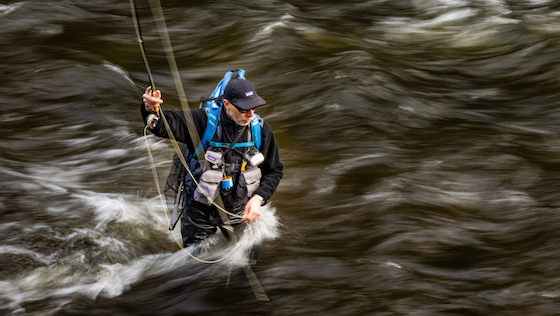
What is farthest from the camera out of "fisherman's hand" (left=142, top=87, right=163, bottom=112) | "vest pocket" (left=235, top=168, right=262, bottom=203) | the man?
"vest pocket" (left=235, top=168, right=262, bottom=203)

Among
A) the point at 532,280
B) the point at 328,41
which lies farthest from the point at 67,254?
the point at 328,41

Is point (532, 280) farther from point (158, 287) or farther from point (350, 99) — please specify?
point (350, 99)

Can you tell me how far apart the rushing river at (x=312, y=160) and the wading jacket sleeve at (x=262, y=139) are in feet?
3.47

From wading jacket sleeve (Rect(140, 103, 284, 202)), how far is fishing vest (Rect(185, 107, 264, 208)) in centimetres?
5

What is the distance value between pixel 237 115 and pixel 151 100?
672 mm

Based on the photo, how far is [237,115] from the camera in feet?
14.4

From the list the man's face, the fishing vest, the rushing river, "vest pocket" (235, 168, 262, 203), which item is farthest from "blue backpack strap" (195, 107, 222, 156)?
the rushing river

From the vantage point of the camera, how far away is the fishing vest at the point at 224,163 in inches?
179

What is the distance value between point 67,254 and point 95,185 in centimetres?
172

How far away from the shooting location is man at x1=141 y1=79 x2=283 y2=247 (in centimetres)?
434

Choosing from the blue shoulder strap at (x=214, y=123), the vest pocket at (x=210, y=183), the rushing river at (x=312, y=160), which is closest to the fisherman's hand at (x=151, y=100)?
the blue shoulder strap at (x=214, y=123)

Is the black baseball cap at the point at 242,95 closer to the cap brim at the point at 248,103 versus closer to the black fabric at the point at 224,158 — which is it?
the cap brim at the point at 248,103

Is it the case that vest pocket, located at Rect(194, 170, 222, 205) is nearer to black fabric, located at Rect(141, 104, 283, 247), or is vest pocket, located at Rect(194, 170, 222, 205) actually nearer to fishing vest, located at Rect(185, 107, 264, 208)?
fishing vest, located at Rect(185, 107, 264, 208)

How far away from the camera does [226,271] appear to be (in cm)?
548
